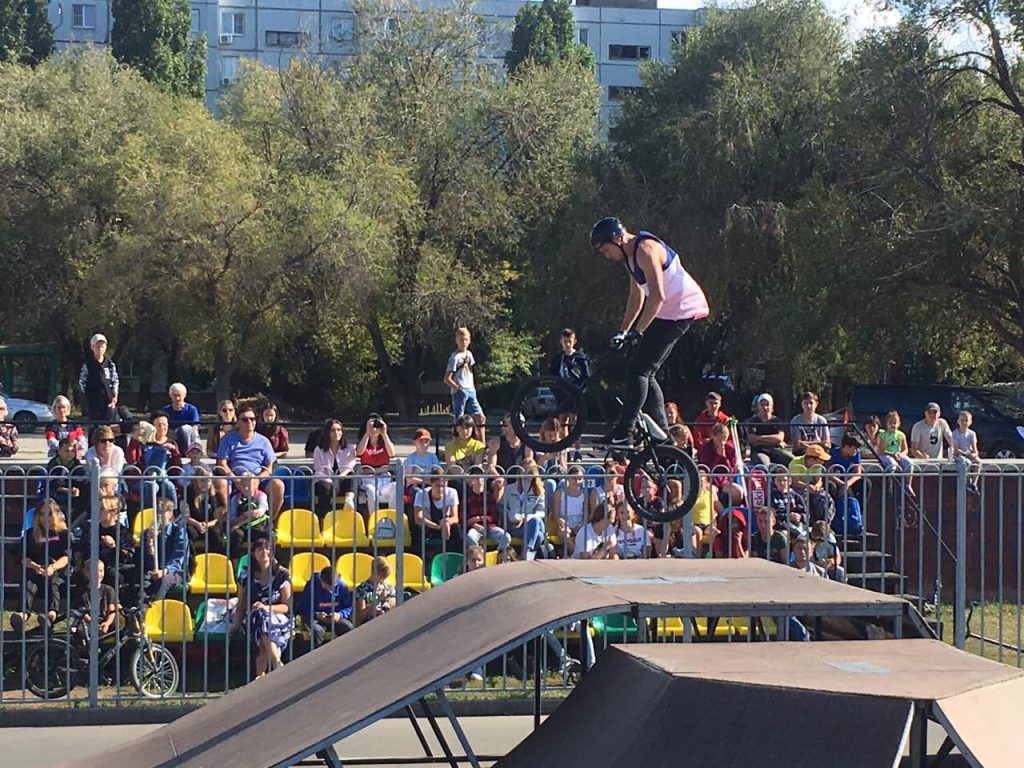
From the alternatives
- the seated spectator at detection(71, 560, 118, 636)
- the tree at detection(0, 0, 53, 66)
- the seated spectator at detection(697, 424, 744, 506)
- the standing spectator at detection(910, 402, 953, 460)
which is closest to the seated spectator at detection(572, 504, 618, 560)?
the seated spectator at detection(697, 424, 744, 506)

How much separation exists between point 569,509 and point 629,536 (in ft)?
1.71

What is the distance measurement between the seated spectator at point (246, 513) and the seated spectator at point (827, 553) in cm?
422

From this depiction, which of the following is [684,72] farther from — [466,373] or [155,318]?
[466,373]

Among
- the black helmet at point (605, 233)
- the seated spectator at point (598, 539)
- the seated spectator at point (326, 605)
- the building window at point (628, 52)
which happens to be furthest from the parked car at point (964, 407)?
the building window at point (628, 52)

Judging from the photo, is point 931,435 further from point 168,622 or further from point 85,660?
point 85,660

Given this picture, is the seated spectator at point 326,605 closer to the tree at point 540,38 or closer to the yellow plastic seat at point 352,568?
the yellow plastic seat at point 352,568

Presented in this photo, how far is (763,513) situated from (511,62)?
50.1 meters

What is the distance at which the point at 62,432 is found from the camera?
14.6m

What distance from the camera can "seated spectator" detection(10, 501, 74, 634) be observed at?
912 cm

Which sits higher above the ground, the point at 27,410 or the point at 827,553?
the point at 27,410

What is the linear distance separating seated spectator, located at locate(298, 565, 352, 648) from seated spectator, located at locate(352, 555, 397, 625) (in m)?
0.12

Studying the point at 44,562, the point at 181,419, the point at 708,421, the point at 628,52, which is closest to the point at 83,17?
the point at 628,52

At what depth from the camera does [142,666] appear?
9062mm

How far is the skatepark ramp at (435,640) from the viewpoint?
17.1ft
